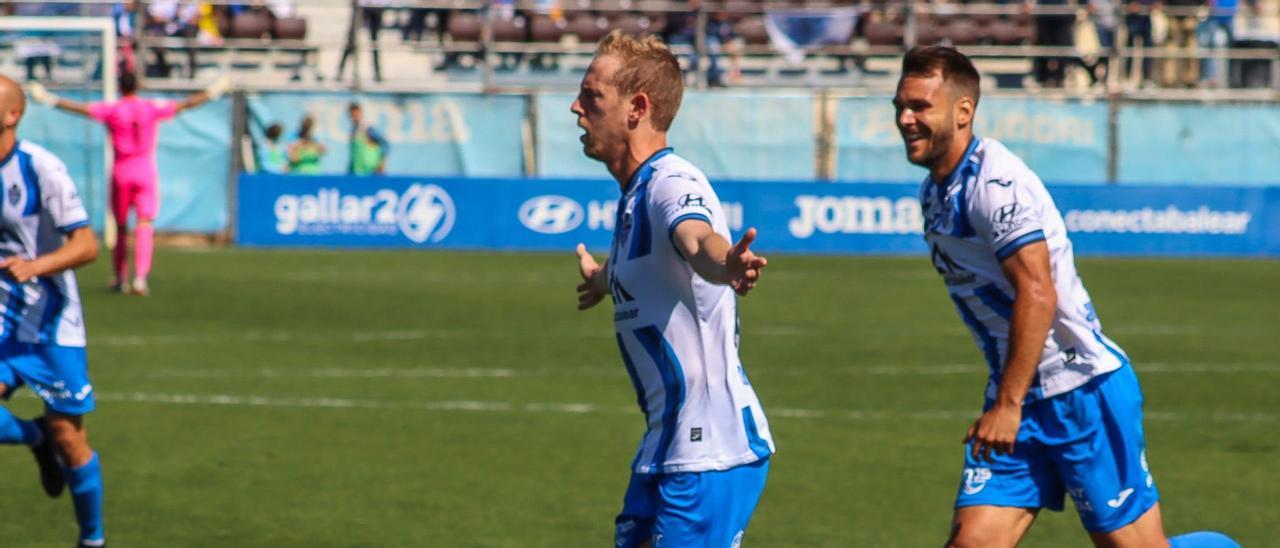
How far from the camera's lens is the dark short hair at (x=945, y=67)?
533 cm

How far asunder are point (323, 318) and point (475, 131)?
10.6 m

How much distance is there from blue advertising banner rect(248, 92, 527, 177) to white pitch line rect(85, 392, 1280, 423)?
1463 centimetres

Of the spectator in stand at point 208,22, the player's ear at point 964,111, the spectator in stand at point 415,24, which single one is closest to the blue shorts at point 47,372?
the player's ear at point 964,111

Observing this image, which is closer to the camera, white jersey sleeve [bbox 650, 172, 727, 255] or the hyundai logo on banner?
white jersey sleeve [bbox 650, 172, 727, 255]

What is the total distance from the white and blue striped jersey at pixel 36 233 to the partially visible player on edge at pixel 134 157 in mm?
10618

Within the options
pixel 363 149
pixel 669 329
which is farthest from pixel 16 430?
pixel 363 149

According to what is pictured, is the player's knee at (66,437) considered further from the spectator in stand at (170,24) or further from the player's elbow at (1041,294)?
the spectator in stand at (170,24)

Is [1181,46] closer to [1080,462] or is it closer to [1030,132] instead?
[1030,132]

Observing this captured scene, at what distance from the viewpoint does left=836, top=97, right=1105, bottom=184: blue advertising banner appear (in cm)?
2634

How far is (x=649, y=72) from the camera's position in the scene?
4648 millimetres

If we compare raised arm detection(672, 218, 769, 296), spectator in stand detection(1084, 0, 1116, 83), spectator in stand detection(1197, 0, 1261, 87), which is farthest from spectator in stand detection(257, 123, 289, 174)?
raised arm detection(672, 218, 769, 296)

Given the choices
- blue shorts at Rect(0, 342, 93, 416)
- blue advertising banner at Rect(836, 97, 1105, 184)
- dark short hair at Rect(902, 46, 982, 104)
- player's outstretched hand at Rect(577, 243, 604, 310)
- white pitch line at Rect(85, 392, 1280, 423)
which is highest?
dark short hair at Rect(902, 46, 982, 104)

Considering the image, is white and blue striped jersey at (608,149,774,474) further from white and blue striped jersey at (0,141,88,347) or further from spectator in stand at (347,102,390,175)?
spectator in stand at (347,102,390,175)

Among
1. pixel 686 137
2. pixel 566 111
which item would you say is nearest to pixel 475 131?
pixel 566 111
